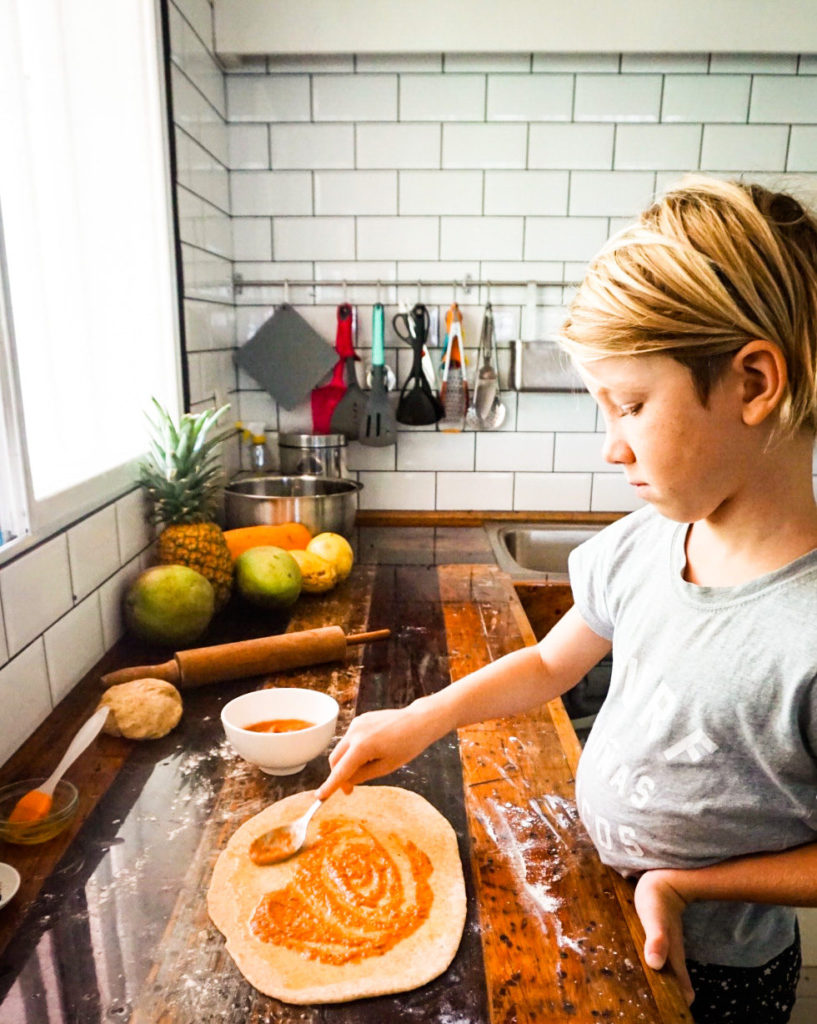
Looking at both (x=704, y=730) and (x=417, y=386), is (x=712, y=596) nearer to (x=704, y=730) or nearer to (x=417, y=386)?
(x=704, y=730)

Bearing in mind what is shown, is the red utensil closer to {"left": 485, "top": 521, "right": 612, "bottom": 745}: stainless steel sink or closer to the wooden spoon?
{"left": 485, "top": 521, "right": 612, "bottom": 745}: stainless steel sink

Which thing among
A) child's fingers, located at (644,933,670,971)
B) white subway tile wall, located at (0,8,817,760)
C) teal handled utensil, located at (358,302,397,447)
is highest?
white subway tile wall, located at (0,8,817,760)

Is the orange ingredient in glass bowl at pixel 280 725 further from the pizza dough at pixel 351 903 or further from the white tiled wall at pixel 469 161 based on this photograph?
the white tiled wall at pixel 469 161

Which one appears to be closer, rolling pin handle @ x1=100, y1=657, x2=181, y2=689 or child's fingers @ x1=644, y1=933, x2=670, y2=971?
child's fingers @ x1=644, y1=933, x2=670, y2=971

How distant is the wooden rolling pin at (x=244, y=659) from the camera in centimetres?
101

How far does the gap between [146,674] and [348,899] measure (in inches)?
18.5

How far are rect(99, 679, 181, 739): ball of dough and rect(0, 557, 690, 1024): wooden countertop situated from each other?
15 millimetres

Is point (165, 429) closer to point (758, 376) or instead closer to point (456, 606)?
Answer: point (456, 606)

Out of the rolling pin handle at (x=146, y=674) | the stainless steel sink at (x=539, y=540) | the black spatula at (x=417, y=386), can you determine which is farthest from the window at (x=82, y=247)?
the stainless steel sink at (x=539, y=540)

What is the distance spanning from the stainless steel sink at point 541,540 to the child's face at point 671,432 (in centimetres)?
126

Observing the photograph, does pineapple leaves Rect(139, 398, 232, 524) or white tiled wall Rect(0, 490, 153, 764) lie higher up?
pineapple leaves Rect(139, 398, 232, 524)

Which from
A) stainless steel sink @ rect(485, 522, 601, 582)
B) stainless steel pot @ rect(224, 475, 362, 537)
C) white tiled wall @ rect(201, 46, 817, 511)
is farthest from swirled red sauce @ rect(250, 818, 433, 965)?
white tiled wall @ rect(201, 46, 817, 511)

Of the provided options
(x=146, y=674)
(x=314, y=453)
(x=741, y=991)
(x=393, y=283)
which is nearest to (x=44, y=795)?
(x=146, y=674)

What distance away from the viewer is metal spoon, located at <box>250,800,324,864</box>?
697mm
